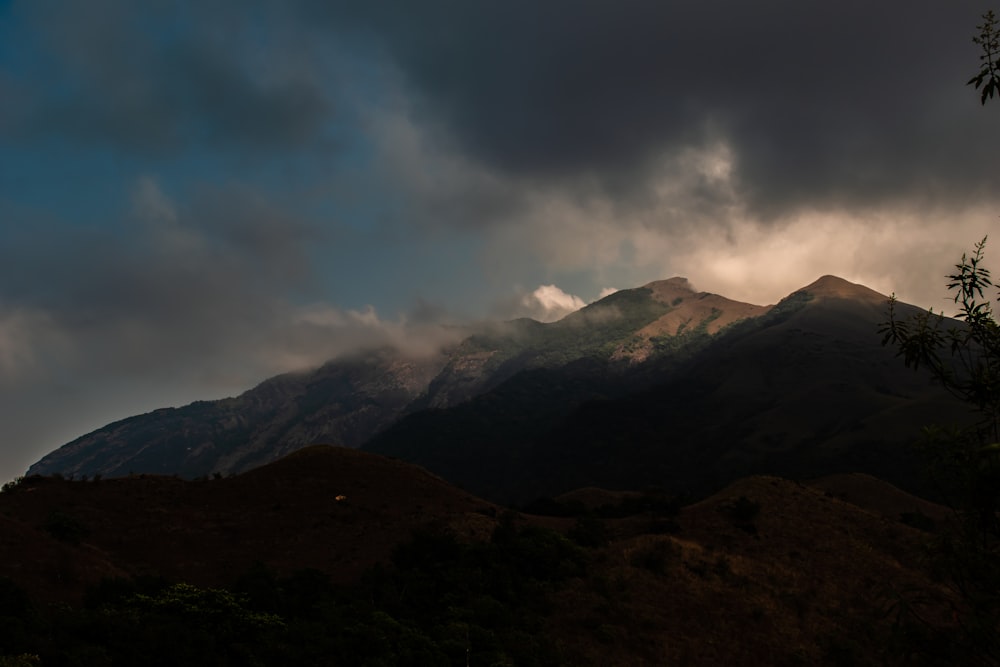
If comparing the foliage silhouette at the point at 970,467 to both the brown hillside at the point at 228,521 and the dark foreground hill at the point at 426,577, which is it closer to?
the dark foreground hill at the point at 426,577

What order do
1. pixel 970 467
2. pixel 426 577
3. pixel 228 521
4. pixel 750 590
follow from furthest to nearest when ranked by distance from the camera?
pixel 228 521 → pixel 750 590 → pixel 426 577 → pixel 970 467

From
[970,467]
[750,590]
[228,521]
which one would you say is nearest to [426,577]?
[750,590]

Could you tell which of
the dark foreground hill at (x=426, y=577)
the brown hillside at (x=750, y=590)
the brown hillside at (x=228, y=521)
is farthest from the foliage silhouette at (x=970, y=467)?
the brown hillside at (x=228, y=521)

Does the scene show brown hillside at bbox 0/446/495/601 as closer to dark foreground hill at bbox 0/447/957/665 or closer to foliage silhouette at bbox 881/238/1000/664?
dark foreground hill at bbox 0/447/957/665

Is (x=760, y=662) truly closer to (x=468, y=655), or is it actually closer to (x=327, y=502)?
(x=468, y=655)

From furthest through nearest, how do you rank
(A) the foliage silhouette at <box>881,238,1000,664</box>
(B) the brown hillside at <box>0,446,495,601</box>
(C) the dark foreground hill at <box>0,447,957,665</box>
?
(B) the brown hillside at <box>0,446,495,601</box> < (C) the dark foreground hill at <box>0,447,957,665</box> < (A) the foliage silhouette at <box>881,238,1000,664</box>

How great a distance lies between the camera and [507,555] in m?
44.4

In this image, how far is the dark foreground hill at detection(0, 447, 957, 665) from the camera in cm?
2665

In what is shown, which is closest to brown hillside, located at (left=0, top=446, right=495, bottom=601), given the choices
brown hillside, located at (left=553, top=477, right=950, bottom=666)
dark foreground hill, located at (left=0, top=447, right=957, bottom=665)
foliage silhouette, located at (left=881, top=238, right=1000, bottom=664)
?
dark foreground hill, located at (left=0, top=447, right=957, bottom=665)

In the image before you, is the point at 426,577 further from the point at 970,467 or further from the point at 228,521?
the point at 970,467

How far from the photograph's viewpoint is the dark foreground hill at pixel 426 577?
26.7 m

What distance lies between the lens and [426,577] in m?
39.5

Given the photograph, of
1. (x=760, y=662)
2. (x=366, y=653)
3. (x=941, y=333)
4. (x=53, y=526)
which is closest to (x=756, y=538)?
(x=760, y=662)

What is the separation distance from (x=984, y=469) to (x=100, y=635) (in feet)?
97.6
